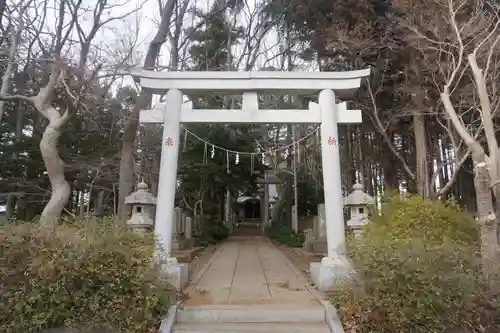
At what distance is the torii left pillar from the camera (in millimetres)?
6723

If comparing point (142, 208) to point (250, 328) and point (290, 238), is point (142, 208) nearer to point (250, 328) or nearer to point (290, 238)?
point (250, 328)

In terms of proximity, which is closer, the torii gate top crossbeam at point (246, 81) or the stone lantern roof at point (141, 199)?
the torii gate top crossbeam at point (246, 81)

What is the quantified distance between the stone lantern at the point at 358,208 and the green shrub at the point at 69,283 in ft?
15.3

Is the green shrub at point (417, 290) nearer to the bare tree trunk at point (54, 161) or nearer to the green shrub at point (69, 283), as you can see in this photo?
the green shrub at point (69, 283)

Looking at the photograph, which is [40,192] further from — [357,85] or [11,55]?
[357,85]

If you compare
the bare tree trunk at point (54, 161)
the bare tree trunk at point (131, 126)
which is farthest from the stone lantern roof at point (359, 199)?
the bare tree trunk at point (54, 161)

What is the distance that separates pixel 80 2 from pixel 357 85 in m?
6.98

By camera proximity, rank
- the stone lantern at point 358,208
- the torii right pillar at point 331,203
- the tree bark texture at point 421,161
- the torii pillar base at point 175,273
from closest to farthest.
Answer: the torii pillar base at point 175,273
the torii right pillar at point 331,203
the stone lantern at point 358,208
the tree bark texture at point 421,161

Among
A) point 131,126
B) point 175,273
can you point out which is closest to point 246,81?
point 175,273

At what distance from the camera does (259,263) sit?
36.4 ft

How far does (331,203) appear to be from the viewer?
23.2ft

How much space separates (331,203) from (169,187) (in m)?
2.95

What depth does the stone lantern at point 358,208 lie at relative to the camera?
7.93 m

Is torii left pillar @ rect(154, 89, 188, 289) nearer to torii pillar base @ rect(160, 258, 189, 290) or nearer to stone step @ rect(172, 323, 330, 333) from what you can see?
torii pillar base @ rect(160, 258, 189, 290)
